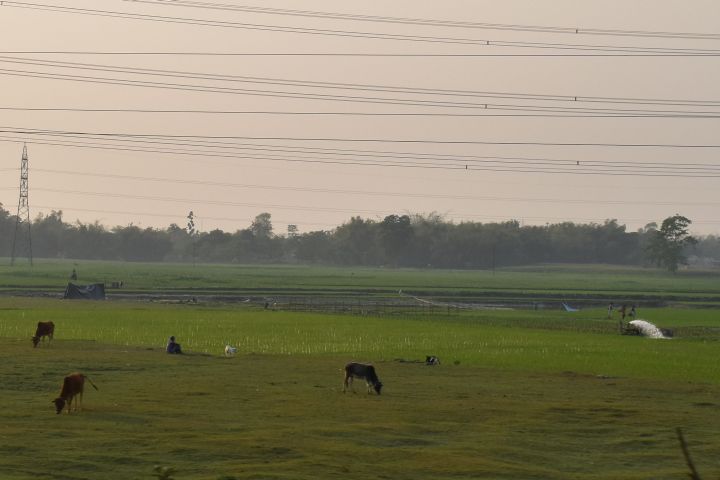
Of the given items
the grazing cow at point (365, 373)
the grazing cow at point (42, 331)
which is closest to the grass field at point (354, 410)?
the grazing cow at point (365, 373)

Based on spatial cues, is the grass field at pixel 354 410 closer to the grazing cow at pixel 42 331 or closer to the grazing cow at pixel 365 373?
the grazing cow at pixel 365 373

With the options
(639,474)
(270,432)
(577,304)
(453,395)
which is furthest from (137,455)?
(577,304)

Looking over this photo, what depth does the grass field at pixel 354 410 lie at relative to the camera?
21953 millimetres

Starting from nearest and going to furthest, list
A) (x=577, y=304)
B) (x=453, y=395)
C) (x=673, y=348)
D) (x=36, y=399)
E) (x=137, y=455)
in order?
1. (x=137, y=455)
2. (x=36, y=399)
3. (x=453, y=395)
4. (x=673, y=348)
5. (x=577, y=304)

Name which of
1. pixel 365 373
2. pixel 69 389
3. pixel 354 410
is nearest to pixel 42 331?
pixel 365 373

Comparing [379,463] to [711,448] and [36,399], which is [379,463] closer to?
[711,448]

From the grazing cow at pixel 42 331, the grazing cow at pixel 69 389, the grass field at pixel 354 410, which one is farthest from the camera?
the grazing cow at pixel 42 331

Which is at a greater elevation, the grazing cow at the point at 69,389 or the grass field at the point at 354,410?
the grazing cow at the point at 69,389

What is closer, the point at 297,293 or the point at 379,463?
the point at 379,463

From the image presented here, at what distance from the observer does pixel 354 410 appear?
2822 cm

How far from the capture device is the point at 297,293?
394 feet

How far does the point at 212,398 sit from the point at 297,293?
90.3 meters

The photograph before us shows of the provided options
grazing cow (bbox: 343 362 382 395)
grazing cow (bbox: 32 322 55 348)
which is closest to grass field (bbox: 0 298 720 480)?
grazing cow (bbox: 343 362 382 395)

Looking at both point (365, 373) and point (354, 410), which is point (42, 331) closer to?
point (365, 373)
